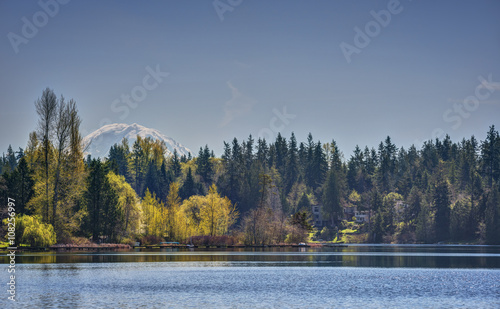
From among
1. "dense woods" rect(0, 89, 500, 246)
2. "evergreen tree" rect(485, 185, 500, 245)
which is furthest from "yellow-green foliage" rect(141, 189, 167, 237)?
"evergreen tree" rect(485, 185, 500, 245)

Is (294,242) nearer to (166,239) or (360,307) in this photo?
(166,239)

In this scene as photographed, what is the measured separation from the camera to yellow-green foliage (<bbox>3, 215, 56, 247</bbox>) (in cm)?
8325

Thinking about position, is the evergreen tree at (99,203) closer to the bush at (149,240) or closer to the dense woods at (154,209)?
the dense woods at (154,209)

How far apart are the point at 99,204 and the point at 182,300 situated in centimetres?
7039

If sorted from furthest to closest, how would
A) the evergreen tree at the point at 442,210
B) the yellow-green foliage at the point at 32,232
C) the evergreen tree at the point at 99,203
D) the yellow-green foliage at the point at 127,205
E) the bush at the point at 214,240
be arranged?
the evergreen tree at the point at 442,210
the bush at the point at 214,240
the yellow-green foliage at the point at 127,205
the evergreen tree at the point at 99,203
the yellow-green foliage at the point at 32,232

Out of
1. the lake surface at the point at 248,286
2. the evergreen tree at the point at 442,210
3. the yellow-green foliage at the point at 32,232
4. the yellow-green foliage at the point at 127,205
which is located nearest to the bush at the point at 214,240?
the yellow-green foliage at the point at 127,205

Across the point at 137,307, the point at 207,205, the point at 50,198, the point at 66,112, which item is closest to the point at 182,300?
the point at 137,307

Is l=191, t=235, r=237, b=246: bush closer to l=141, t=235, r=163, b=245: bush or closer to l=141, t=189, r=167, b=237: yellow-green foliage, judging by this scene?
l=141, t=189, r=167, b=237: yellow-green foliage

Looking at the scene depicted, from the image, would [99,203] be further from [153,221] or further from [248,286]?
[248,286]

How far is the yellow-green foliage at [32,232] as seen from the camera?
83.2 meters

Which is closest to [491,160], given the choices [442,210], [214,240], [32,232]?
[442,210]

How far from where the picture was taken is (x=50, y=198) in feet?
299

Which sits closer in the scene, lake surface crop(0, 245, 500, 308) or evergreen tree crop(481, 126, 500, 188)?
lake surface crop(0, 245, 500, 308)

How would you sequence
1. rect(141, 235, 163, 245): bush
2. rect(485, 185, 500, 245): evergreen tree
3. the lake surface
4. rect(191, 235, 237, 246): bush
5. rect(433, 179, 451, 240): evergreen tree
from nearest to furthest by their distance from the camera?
the lake surface < rect(141, 235, 163, 245): bush < rect(191, 235, 237, 246): bush < rect(485, 185, 500, 245): evergreen tree < rect(433, 179, 451, 240): evergreen tree
